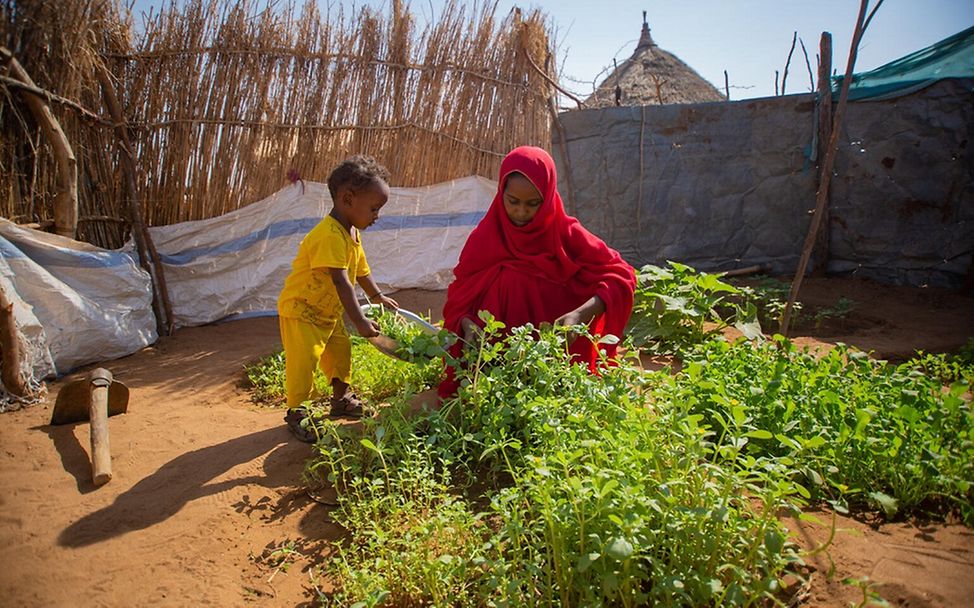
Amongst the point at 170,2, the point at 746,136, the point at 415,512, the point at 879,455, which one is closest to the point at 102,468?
the point at 415,512

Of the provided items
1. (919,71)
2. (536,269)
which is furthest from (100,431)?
(919,71)

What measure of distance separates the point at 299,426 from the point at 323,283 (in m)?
0.73

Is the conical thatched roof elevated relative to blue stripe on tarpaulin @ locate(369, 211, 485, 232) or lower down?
elevated

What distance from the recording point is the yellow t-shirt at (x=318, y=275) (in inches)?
117

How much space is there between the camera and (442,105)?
6.62 metres

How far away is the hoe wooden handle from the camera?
2627 millimetres

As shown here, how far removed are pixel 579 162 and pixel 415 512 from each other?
20.7ft

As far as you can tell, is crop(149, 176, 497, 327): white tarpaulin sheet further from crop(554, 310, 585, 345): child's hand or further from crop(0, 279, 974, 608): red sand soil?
crop(554, 310, 585, 345): child's hand

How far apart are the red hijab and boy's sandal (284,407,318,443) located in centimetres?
86

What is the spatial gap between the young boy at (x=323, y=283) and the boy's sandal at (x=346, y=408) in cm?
21

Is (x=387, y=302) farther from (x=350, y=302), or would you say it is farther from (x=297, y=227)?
(x=297, y=227)

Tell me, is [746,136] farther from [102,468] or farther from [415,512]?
[102,468]

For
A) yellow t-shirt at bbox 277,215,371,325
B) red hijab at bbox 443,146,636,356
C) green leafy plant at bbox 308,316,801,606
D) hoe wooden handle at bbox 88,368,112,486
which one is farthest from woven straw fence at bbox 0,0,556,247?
green leafy plant at bbox 308,316,801,606

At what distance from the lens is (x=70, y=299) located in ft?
14.5
